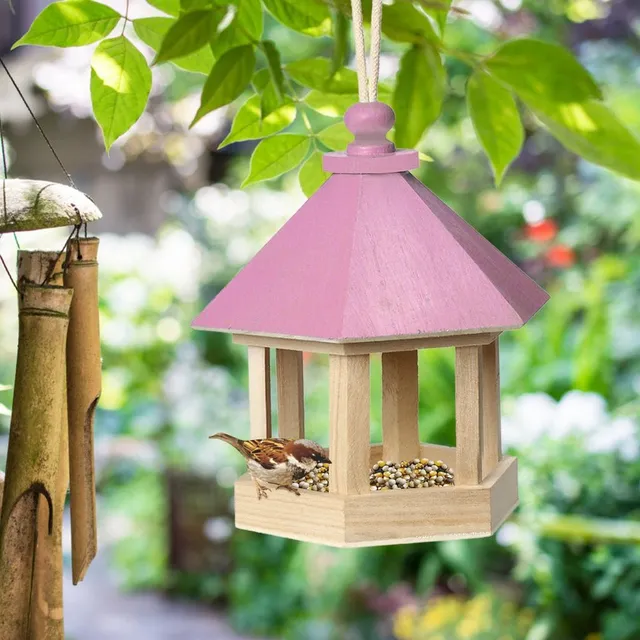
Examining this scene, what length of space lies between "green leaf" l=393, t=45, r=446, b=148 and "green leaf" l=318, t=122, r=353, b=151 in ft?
0.19

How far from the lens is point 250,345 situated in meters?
1.03

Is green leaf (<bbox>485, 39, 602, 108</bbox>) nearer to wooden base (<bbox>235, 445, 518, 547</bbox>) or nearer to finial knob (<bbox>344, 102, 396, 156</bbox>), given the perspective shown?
finial knob (<bbox>344, 102, 396, 156</bbox>)

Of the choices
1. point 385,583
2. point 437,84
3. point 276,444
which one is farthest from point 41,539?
→ point 385,583

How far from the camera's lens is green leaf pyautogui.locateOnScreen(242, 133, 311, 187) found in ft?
3.56

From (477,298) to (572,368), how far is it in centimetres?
303

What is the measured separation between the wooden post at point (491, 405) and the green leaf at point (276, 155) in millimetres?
282

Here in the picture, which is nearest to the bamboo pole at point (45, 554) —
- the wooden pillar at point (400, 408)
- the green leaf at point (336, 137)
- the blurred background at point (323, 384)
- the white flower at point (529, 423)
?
the green leaf at point (336, 137)

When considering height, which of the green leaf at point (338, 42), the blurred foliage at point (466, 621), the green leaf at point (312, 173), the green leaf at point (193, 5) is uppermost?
the green leaf at point (193, 5)

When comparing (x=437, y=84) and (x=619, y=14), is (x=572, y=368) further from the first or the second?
(x=437, y=84)

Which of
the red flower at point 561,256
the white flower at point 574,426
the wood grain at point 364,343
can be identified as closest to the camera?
the wood grain at point 364,343

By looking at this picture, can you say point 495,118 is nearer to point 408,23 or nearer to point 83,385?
point 408,23

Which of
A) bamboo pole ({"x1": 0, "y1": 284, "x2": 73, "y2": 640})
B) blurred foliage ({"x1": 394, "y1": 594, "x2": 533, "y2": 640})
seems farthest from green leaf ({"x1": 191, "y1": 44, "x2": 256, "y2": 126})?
blurred foliage ({"x1": 394, "y1": 594, "x2": 533, "y2": 640})

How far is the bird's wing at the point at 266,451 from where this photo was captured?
3.28 ft

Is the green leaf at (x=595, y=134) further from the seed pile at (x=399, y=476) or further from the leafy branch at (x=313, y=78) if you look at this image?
the seed pile at (x=399, y=476)
